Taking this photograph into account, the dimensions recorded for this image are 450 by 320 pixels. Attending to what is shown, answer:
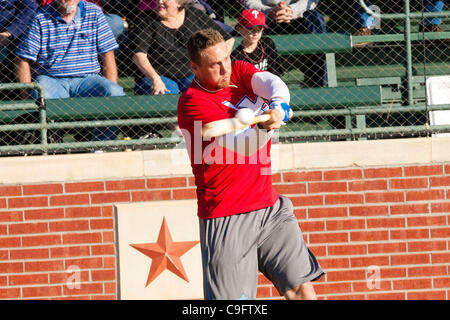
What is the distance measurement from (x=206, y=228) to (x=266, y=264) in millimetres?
404

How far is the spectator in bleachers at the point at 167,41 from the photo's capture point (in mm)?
6234

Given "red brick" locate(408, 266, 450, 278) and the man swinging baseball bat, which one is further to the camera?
"red brick" locate(408, 266, 450, 278)

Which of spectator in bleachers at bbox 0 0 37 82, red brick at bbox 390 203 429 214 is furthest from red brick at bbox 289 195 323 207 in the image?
spectator in bleachers at bbox 0 0 37 82

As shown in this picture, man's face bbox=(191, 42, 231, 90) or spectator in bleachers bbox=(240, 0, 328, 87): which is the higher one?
spectator in bleachers bbox=(240, 0, 328, 87)

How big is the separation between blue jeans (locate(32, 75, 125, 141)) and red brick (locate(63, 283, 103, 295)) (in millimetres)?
1273

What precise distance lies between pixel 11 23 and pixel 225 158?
350cm

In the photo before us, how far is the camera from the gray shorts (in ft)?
12.7

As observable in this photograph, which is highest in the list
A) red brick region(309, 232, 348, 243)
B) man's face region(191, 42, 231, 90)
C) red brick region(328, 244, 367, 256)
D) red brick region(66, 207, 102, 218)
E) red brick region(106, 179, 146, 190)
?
man's face region(191, 42, 231, 90)

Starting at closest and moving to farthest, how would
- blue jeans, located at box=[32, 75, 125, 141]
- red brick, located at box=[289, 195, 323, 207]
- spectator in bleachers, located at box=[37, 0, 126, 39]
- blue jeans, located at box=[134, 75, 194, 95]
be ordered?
red brick, located at box=[289, 195, 323, 207] < blue jeans, located at box=[32, 75, 125, 141] < blue jeans, located at box=[134, 75, 194, 95] < spectator in bleachers, located at box=[37, 0, 126, 39]

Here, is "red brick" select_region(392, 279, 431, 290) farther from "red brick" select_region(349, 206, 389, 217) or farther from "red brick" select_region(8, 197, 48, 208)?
"red brick" select_region(8, 197, 48, 208)

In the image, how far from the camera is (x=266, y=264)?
155 inches

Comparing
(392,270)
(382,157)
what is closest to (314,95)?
(382,157)

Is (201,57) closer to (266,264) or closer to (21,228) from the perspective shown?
(266,264)

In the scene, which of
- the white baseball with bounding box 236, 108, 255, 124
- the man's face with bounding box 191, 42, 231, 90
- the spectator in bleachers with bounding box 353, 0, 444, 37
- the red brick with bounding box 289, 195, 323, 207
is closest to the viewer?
the white baseball with bounding box 236, 108, 255, 124
